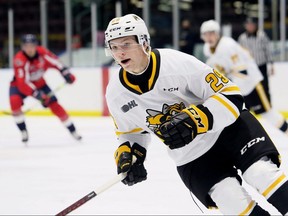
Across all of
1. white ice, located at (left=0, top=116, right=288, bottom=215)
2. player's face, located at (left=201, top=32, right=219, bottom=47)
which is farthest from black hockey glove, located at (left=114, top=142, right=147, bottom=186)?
player's face, located at (left=201, top=32, right=219, bottom=47)

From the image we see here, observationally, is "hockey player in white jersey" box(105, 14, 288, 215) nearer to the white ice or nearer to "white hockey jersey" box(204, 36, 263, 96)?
the white ice

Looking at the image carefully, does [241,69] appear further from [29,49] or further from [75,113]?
[75,113]

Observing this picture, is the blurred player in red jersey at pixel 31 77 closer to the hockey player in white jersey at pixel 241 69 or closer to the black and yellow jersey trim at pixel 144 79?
the hockey player in white jersey at pixel 241 69

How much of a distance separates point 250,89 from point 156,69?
132 inches

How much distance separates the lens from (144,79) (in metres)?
2.12

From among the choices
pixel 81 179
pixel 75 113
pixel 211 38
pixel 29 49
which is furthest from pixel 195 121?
pixel 75 113

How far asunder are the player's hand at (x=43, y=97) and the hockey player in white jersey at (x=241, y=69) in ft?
5.01

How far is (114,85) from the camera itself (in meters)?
2.19

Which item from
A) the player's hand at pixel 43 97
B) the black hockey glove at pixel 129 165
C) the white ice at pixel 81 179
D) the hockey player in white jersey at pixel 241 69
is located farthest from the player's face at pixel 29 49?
the black hockey glove at pixel 129 165

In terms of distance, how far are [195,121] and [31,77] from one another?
4188mm

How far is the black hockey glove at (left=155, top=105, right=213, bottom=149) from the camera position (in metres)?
1.96

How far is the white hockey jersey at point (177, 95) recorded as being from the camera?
2.04 m

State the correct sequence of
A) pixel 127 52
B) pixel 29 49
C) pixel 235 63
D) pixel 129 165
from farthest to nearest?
pixel 29 49 < pixel 235 63 < pixel 129 165 < pixel 127 52

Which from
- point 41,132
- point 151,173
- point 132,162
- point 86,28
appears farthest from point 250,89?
point 86,28
